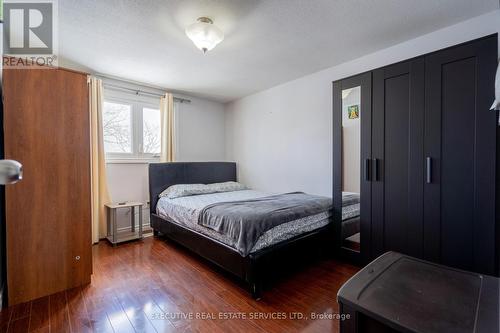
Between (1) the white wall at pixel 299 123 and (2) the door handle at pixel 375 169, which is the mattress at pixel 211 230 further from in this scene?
(1) the white wall at pixel 299 123

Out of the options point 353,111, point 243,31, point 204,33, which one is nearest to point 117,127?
point 204,33

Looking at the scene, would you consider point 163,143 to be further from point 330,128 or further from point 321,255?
point 321,255

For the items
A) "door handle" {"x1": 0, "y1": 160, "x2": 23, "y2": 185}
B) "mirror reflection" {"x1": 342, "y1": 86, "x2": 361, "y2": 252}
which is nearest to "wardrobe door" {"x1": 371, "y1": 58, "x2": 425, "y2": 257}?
"mirror reflection" {"x1": 342, "y1": 86, "x2": 361, "y2": 252}

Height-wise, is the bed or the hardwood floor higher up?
the bed

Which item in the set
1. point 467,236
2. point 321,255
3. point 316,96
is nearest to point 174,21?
point 316,96

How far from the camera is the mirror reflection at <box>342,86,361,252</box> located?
257cm

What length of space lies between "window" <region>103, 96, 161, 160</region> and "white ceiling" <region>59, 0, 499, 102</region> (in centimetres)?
60

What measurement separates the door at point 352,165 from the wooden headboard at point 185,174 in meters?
2.50

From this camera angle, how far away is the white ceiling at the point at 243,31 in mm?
1966

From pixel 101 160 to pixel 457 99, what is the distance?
425 cm

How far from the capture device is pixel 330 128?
3254 millimetres

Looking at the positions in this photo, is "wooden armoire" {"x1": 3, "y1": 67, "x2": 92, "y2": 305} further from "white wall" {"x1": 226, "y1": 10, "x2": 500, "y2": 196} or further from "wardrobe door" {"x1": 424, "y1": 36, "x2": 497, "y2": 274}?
"wardrobe door" {"x1": 424, "y1": 36, "x2": 497, "y2": 274}

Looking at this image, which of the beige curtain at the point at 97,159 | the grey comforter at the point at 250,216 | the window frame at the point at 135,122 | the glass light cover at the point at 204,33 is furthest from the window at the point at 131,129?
the glass light cover at the point at 204,33

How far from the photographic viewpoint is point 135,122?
154 inches
